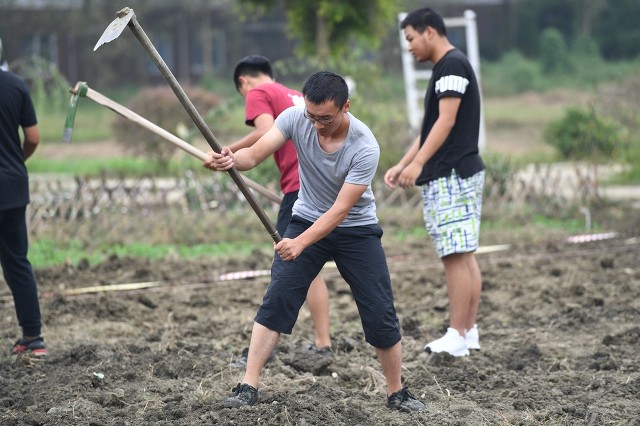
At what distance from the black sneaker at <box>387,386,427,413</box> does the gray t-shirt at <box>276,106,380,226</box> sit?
86 centimetres

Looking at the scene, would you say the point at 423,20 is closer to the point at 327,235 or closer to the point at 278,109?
the point at 278,109

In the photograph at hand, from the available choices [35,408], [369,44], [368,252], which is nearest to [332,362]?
[368,252]

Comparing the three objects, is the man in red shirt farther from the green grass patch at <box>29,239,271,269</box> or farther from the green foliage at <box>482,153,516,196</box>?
the green foliage at <box>482,153,516,196</box>

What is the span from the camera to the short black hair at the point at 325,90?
14.4 feet

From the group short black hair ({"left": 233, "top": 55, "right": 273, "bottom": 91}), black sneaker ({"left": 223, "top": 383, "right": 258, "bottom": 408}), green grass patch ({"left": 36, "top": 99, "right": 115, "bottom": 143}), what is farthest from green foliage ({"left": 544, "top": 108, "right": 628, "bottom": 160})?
green grass patch ({"left": 36, "top": 99, "right": 115, "bottom": 143})

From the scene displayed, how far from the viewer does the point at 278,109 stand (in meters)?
5.76

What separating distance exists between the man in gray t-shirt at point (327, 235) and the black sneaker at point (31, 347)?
1.69 metres

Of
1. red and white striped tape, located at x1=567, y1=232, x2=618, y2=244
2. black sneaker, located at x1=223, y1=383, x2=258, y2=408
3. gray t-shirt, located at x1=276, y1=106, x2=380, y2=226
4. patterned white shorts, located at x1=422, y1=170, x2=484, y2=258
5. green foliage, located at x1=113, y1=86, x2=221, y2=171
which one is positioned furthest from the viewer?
green foliage, located at x1=113, y1=86, x2=221, y2=171

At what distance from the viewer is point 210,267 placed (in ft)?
28.5

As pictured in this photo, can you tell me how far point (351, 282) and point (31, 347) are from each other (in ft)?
7.23

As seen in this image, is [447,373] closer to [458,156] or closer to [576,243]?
[458,156]

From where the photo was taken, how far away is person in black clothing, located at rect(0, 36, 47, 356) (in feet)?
18.5

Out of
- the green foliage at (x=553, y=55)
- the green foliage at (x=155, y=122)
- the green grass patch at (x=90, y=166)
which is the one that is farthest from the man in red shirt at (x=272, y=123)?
the green foliage at (x=553, y=55)

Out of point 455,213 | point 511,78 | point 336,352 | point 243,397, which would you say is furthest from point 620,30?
point 243,397
